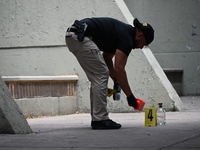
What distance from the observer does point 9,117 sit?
16.7 ft

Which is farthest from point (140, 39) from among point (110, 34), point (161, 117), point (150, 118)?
point (161, 117)

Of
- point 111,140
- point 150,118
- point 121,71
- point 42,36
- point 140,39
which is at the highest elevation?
point 140,39

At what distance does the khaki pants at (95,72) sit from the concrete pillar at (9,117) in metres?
0.93

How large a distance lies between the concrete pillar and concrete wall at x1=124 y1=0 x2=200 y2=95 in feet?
31.0

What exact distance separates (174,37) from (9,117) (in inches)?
393

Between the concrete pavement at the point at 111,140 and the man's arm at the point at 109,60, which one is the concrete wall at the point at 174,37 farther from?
the concrete pavement at the point at 111,140

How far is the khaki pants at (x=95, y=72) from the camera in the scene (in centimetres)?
583

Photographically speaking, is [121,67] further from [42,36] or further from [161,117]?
[42,36]

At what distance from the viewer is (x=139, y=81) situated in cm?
935

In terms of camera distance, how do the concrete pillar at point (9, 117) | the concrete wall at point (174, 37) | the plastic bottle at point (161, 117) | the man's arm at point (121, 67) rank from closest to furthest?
1. the concrete pillar at point (9, 117)
2. the man's arm at point (121, 67)
3. the plastic bottle at point (161, 117)
4. the concrete wall at point (174, 37)

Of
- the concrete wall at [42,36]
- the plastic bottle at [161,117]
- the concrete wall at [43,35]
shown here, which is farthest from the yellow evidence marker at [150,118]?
the concrete wall at [42,36]

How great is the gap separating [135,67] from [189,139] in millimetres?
4796

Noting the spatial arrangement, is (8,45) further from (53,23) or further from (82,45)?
(82,45)

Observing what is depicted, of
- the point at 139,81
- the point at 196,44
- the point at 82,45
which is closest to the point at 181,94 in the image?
the point at 196,44
